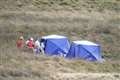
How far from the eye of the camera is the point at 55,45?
27.5 meters

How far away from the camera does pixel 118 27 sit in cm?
3506

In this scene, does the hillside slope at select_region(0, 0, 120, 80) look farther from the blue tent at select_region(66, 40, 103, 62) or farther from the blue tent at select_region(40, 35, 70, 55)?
the blue tent at select_region(40, 35, 70, 55)

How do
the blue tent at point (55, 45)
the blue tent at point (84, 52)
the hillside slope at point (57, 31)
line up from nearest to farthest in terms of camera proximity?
the hillside slope at point (57, 31) < the blue tent at point (84, 52) < the blue tent at point (55, 45)

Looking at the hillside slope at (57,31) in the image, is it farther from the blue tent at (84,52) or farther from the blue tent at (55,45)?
the blue tent at (55,45)

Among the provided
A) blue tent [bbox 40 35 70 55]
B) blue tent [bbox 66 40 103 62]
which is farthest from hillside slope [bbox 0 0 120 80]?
blue tent [bbox 40 35 70 55]

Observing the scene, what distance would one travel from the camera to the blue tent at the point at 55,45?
1073 inches

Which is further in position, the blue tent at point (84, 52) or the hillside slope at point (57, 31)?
the blue tent at point (84, 52)

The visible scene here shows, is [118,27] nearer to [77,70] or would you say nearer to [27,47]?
[27,47]

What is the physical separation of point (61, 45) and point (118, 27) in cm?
877

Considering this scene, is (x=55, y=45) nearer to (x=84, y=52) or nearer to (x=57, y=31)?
(x=84, y=52)

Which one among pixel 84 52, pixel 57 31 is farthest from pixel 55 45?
pixel 57 31

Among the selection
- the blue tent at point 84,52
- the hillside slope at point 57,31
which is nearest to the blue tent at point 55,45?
the blue tent at point 84,52

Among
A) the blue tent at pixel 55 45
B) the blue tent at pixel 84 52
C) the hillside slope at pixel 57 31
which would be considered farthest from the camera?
the blue tent at pixel 55 45

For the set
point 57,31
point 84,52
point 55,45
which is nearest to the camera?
point 84,52
